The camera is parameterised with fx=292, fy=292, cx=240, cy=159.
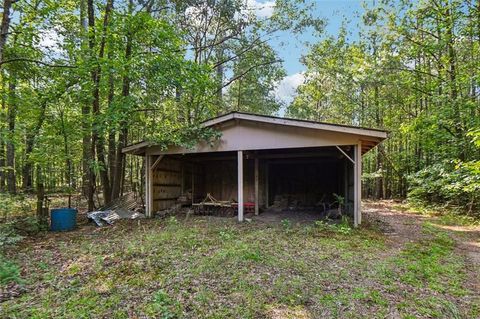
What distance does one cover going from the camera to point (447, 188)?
9812 mm

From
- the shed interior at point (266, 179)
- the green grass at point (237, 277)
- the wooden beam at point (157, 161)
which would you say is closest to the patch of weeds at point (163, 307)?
the green grass at point (237, 277)

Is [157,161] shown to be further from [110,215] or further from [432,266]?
[432,266]

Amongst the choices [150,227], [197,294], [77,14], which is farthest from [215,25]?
[197,294]

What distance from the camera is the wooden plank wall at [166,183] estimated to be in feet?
33.8

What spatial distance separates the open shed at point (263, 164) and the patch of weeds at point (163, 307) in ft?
17.0

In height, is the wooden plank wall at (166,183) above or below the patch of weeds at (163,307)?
above

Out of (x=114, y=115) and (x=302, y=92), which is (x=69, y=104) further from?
(x=302, y=92)

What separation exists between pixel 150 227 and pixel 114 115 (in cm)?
345

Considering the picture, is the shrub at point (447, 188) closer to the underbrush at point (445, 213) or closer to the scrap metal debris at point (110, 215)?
the underbrush at point (445, 213)

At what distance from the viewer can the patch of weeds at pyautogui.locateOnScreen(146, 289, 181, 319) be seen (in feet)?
10.6

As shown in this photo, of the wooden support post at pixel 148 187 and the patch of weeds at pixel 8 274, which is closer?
the patch of weeds at pixel 8 274

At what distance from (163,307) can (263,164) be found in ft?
30.2

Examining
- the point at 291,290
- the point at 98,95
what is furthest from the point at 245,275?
the point at 98,95

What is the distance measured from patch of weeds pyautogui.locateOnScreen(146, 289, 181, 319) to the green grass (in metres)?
0.01
